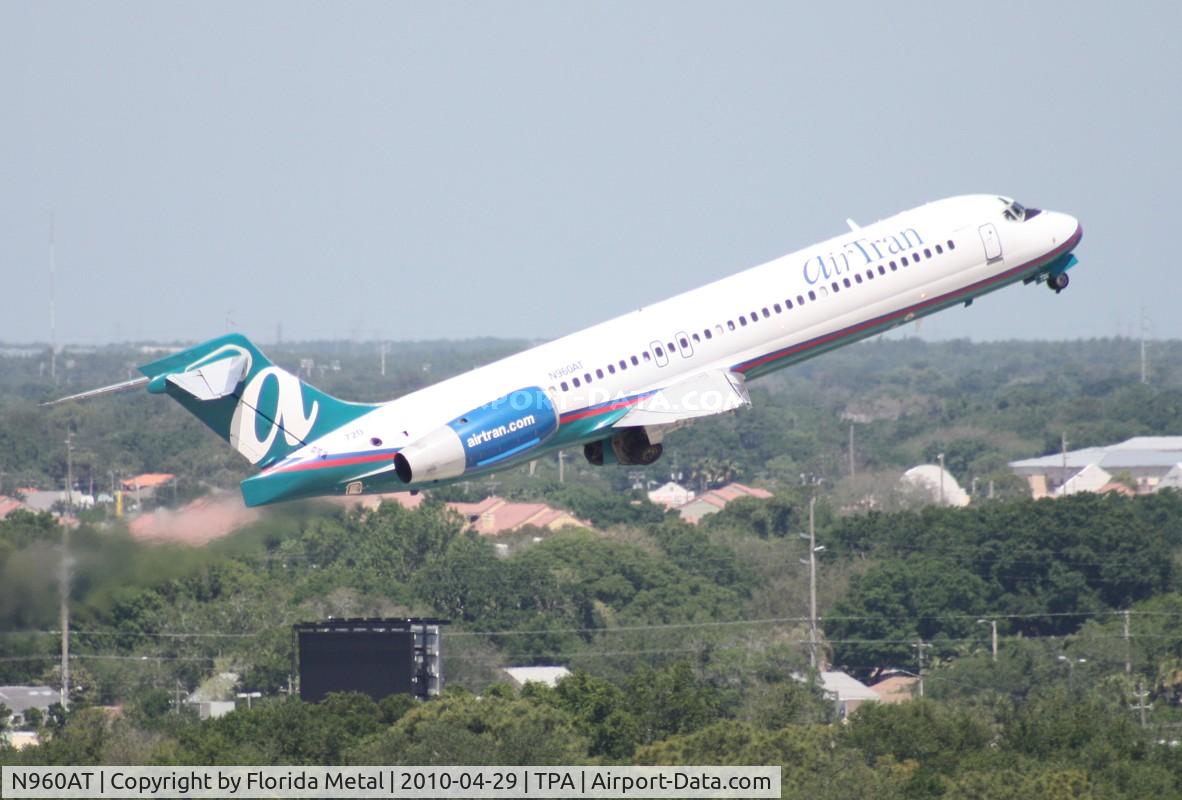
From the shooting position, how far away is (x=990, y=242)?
65.2 metres

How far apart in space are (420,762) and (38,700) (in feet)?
171

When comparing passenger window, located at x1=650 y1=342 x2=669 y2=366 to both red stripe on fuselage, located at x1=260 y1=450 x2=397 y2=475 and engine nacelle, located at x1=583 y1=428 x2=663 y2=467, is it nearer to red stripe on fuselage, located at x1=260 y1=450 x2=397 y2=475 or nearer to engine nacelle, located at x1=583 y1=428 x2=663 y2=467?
engine nacelle, located at x1=583 y1=428 x2=663 y2=467

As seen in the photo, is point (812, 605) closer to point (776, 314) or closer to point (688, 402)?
point (776, 314)

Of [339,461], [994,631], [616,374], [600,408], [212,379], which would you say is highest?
[616,374]

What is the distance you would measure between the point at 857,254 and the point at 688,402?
756cm

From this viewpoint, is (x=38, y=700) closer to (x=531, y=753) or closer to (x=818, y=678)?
(x=818, y=678)

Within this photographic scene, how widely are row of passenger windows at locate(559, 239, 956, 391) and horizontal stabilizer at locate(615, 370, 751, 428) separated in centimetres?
88

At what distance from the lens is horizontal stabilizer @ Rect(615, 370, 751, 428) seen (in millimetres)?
58156

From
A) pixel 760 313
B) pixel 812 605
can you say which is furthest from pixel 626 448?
pixel 812 605

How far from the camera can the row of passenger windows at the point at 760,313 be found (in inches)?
2267

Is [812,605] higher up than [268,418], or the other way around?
[268,418]

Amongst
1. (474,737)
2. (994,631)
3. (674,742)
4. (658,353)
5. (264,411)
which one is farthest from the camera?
(994,631)

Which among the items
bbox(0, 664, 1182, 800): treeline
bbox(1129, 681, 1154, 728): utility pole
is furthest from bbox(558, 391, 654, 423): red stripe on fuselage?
bbox(1129, 681, 1154, 728): utility pole
